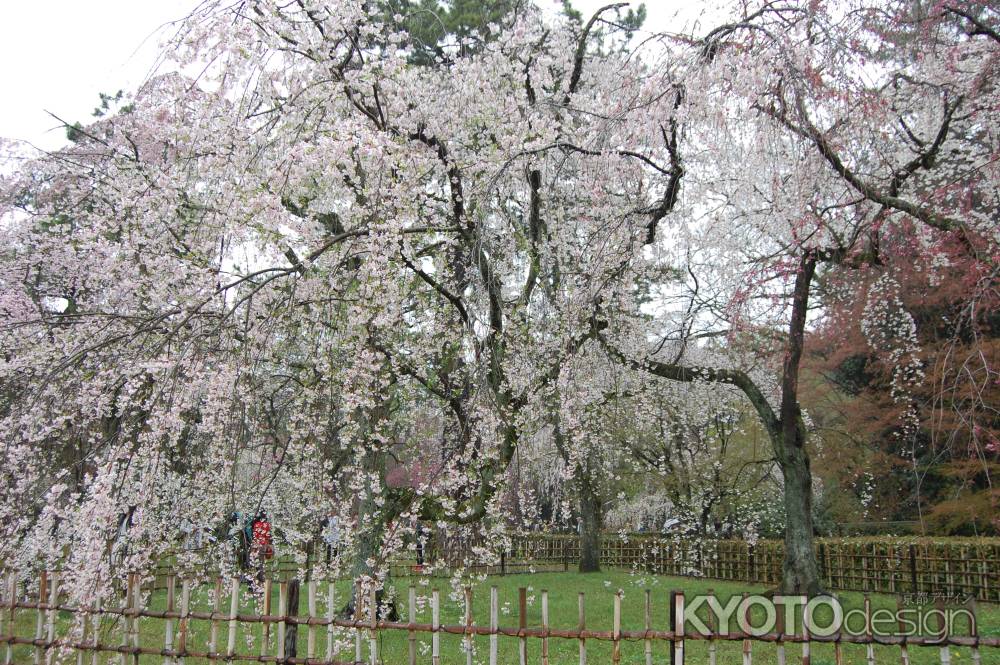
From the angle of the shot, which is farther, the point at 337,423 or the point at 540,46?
the point at 540,46

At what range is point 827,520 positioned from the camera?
13336mm

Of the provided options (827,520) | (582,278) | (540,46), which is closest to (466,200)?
(582,278)

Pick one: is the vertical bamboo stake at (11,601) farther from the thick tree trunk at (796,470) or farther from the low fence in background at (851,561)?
the thick tree trunk at (796,470)

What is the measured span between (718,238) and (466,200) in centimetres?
421

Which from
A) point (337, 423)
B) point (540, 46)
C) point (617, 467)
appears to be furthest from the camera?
point (617, 467)

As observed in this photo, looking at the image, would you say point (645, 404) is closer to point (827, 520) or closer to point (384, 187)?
point (384, 187)

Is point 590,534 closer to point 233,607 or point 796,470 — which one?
point 796,470

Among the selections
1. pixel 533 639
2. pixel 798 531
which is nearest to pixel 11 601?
pixel 533 639

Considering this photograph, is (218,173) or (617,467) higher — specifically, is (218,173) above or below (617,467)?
above
